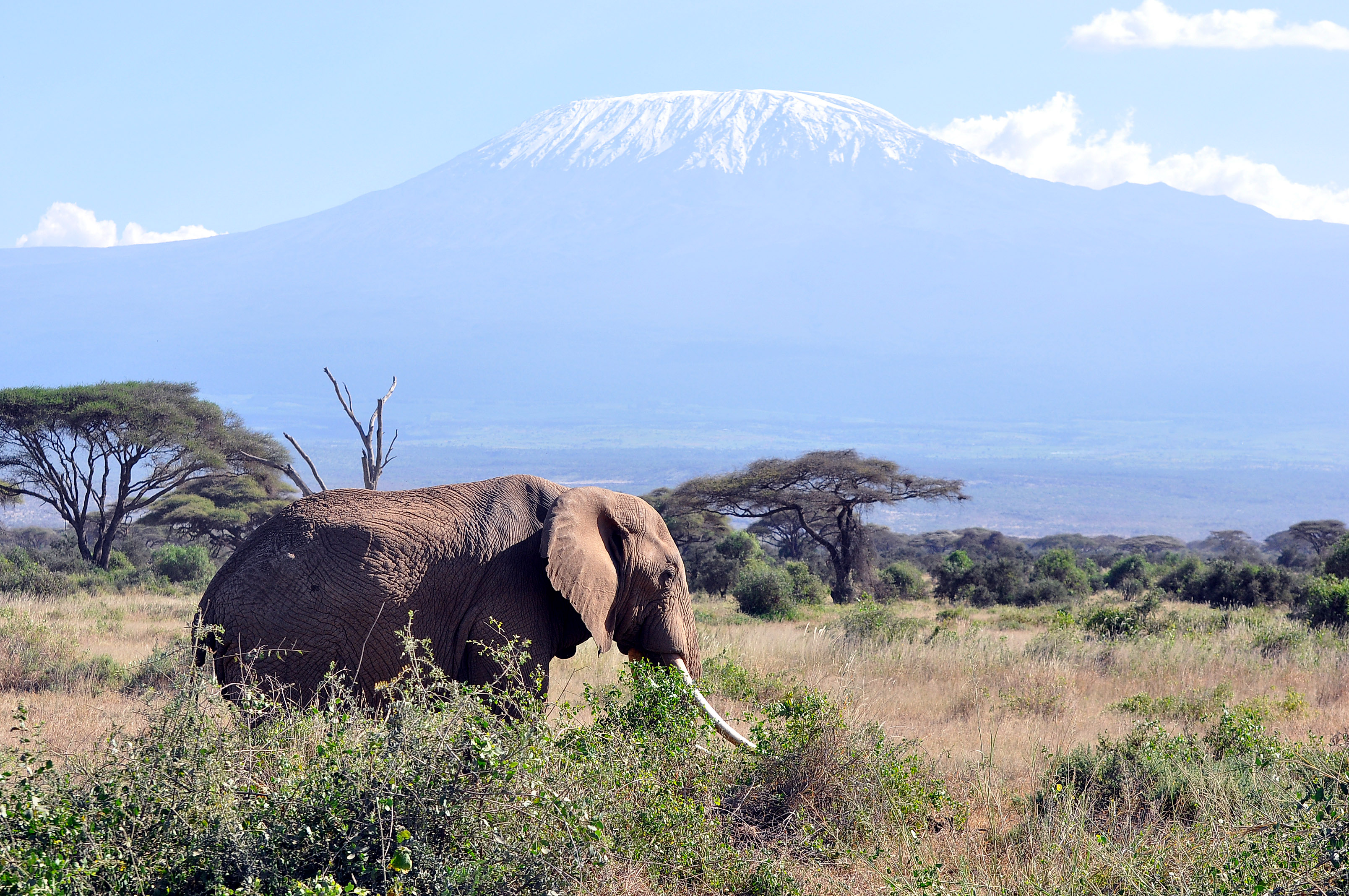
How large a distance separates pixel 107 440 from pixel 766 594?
18893mm

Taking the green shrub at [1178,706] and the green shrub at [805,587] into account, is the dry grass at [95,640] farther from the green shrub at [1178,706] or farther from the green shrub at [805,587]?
the green shrub at [805,587]

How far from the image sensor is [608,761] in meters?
5.22

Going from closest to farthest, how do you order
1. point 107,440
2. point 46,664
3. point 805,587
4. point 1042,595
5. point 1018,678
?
point 46,664 < point 1018,678 < point 1042,595 < point 805,587 < point 107,440

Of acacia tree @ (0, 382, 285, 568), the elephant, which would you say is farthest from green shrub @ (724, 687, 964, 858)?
acacia tree @ (0, 382, 285, 568)

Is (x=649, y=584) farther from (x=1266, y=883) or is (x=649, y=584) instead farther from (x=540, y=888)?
(x=1266, y=883)

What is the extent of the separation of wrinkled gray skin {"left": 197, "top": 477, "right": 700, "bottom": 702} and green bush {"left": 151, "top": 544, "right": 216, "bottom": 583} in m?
17.7

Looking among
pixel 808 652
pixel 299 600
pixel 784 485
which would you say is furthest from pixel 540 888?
pixel 784 485

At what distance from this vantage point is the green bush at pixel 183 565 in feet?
77.6

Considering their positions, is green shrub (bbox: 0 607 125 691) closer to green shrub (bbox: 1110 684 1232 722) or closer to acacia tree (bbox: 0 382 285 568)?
green shrub (bbox: 1110 684 1232 722)

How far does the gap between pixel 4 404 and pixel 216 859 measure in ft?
91.8

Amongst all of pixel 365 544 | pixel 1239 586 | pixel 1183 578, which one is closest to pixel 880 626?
pixel 365 544

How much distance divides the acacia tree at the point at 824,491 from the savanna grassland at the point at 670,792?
17.4 metres

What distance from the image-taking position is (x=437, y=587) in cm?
720

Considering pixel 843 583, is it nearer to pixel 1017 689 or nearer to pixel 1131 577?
pixel 1131 577
